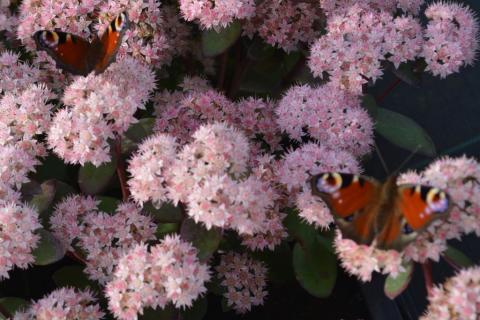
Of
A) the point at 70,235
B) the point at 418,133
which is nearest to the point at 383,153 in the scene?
the point at 418,133

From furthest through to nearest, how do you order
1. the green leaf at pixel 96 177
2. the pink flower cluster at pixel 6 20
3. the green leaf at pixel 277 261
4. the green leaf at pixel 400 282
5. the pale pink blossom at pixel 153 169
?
1. the pink flower cluster at pixel 6 20
2. the green leaf at pixel 277 261
3. the green leaf at pixel 96 177
4. the pale pink blossom at pixel 153 169
5. the green leaf at pixel 400 282

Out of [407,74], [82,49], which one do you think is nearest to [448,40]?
[407,74]

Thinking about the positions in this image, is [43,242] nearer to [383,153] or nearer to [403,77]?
[403,77]

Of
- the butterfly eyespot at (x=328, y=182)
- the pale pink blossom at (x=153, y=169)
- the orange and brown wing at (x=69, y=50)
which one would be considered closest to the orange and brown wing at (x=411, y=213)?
the butterfly eyespot at (x=328, y=182)

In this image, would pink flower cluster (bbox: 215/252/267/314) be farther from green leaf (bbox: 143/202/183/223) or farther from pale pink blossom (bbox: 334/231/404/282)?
pale pink blossom (bbox: 334/231/404/282)

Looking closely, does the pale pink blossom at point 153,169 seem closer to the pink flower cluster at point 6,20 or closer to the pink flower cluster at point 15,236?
the pink flower cluster at point 15,236

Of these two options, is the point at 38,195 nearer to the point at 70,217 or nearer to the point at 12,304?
the point at 70,217
